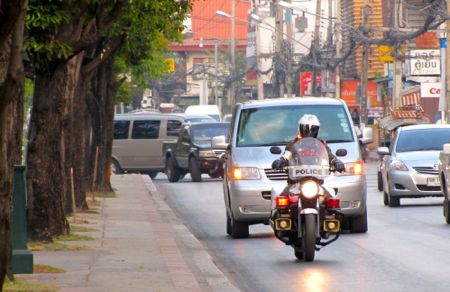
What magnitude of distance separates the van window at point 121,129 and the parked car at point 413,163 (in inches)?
816

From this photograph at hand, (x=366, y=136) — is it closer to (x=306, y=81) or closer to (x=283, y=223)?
(x=283, y=223)

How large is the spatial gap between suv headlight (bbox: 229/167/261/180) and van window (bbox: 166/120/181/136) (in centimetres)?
2866

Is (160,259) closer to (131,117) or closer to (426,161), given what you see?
(426,161)

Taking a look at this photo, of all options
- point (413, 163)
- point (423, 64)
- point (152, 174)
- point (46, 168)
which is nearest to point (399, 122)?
point (423, 64)

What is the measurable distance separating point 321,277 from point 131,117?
113 feet

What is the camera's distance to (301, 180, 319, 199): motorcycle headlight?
51.8 feet

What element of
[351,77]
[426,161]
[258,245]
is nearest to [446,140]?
[426,161]

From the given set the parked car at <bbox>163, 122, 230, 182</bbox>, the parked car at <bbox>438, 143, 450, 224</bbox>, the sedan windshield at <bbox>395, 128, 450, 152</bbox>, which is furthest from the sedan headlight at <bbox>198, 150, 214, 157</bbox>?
the parked car at <bbox>438, 143, 450, 224</bbox>

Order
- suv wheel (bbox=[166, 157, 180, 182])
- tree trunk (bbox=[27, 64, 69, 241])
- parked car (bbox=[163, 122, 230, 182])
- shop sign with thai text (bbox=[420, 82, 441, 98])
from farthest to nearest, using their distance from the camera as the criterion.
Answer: shop sign with thai text (bbox=[420, 82, 441, 98]) < suv wheel (bbox=[166, 157, 180, 182]) < parked car (bbox=[163, 122, 230, 182]) < tree trunk (bbox=[27, 64, 69, 241])

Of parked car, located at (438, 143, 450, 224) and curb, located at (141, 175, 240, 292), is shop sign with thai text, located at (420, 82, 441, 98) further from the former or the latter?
parked car, located at (438, 143, 450, 224)

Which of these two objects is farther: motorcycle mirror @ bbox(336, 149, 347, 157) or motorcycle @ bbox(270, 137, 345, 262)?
motorcycle mirror @ bbox(336, 149, 347, 157)

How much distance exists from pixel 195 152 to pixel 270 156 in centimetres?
2295

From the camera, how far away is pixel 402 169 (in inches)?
1067

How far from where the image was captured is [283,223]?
16094mm
